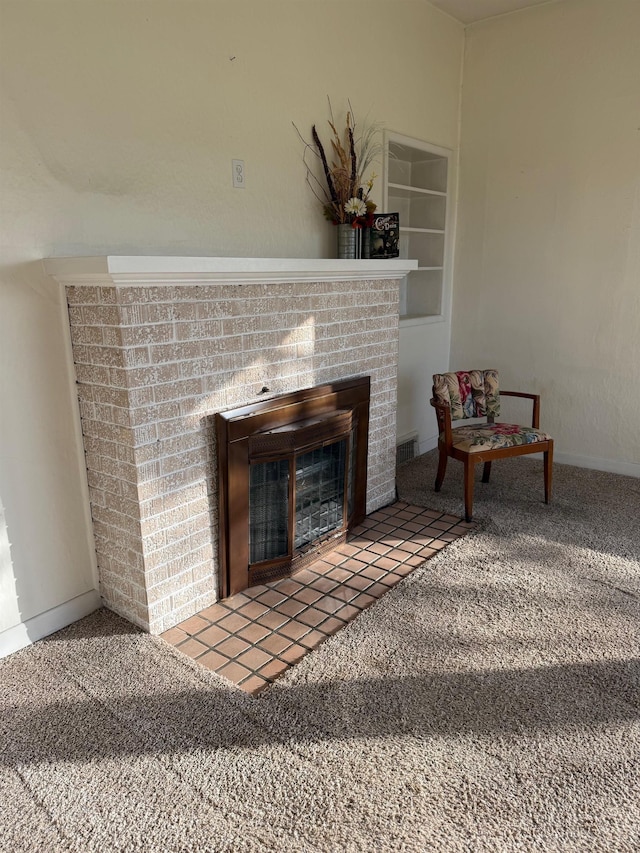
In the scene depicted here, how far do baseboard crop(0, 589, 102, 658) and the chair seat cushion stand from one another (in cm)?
192

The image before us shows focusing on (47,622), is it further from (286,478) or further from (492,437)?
(492,437)

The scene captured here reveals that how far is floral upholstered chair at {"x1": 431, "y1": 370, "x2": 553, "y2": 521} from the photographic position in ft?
10.1

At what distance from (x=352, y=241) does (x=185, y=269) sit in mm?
1294

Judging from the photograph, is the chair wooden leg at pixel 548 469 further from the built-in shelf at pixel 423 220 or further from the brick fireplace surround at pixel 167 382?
the brick fireplace surround at pixel 167 382

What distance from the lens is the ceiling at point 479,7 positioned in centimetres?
351

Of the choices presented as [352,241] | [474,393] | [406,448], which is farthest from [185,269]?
[406,448]

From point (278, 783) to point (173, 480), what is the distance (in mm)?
1020

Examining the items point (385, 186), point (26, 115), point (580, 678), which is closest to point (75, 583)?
point (26, 115)

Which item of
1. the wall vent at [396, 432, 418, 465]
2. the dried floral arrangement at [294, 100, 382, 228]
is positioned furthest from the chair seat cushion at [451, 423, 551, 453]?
the dried floral arrangement at [294, 100, 382, 228]

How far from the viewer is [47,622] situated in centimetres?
213

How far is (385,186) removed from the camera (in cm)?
345

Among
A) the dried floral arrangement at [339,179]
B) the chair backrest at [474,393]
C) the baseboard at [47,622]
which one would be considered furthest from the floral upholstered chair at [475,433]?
the baseboard at [47,622]

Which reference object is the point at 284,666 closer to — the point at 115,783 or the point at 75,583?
the point at 115,783

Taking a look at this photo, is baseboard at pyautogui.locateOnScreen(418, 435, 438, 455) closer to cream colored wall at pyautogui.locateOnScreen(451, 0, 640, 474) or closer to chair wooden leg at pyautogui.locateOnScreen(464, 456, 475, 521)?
cream colored wall at pyautogui.locateOnScreen(451, 0, 640, 474)
